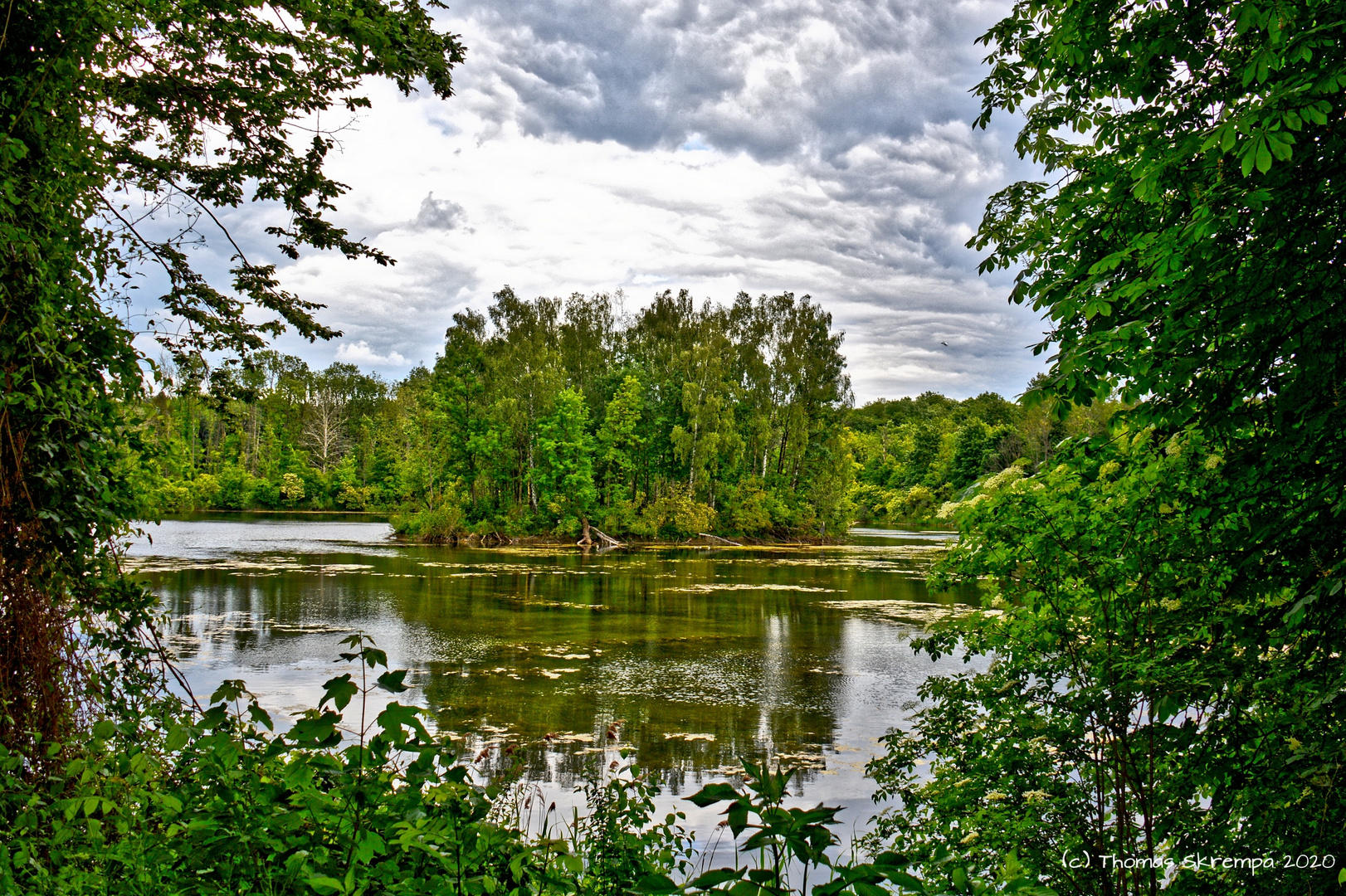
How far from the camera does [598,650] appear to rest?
1264cm

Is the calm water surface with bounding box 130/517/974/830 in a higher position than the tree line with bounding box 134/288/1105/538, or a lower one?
lower

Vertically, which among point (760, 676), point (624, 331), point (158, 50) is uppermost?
point (624, 331)

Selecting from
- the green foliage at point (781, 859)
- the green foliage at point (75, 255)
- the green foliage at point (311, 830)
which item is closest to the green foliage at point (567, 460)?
the green foliage at point (75, 255)

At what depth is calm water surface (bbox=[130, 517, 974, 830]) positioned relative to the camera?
26.0 feet

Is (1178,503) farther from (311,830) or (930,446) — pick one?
(930,446)

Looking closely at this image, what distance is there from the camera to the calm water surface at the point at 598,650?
792cm

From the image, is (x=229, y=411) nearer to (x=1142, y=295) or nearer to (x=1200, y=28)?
(x=1142, y=295)

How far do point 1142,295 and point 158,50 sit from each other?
6.45 metres

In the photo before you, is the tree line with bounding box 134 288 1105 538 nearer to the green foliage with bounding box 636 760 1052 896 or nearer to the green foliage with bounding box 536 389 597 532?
the green foliage with bounding box 536 389 597 532

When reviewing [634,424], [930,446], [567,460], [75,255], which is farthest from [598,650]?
[930,446]

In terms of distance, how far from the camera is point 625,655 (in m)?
12.3

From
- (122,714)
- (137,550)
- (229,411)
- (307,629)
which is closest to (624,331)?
(137,550)

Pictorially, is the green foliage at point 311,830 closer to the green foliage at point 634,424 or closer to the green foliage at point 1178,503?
the green foliage at point 1178,503

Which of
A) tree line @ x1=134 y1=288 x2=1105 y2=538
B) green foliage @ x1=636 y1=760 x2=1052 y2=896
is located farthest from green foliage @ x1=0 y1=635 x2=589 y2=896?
tree line @ x1=134 y1=288 x2=1105 y2=538
